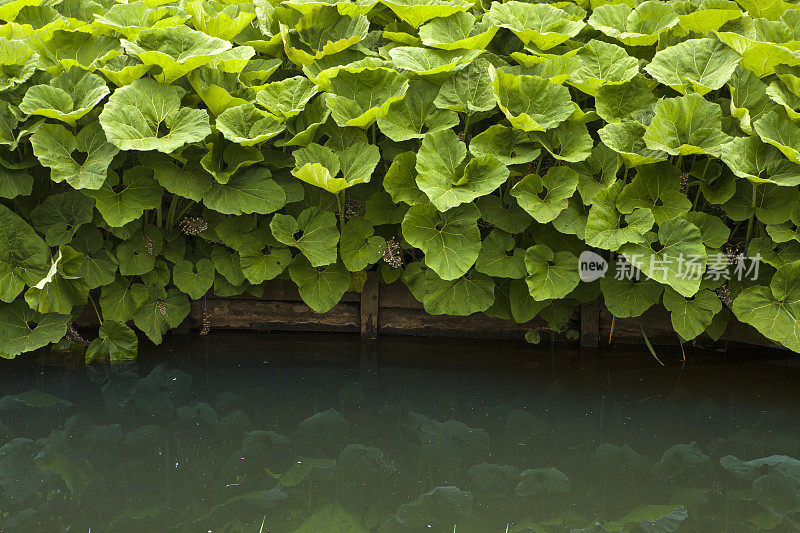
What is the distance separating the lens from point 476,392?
2.91 metres

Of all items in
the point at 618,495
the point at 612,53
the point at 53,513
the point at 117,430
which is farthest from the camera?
the point at 612,53

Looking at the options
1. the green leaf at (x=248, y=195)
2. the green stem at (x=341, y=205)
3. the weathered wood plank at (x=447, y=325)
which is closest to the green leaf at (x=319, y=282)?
the green stem at (x=341, y=205)

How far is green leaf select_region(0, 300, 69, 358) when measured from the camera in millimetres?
A: 3014

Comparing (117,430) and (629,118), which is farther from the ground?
(629,118)

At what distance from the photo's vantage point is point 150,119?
114 inches

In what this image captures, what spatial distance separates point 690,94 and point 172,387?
212 centimetres

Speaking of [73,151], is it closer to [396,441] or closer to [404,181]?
[404,181]

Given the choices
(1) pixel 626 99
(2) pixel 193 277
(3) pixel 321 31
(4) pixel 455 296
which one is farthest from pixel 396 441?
(3) pixel 321 31

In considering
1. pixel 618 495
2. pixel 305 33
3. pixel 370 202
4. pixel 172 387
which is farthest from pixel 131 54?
pixel 618 495

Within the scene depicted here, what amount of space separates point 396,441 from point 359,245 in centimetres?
90

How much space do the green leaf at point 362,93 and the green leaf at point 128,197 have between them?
0.74 meters

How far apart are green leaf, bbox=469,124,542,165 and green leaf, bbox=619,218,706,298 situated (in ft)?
1.65

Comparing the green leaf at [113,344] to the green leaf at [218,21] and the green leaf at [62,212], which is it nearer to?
the green leaf at [62,212]

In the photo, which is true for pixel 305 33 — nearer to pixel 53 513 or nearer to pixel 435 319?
pixel 435 319
